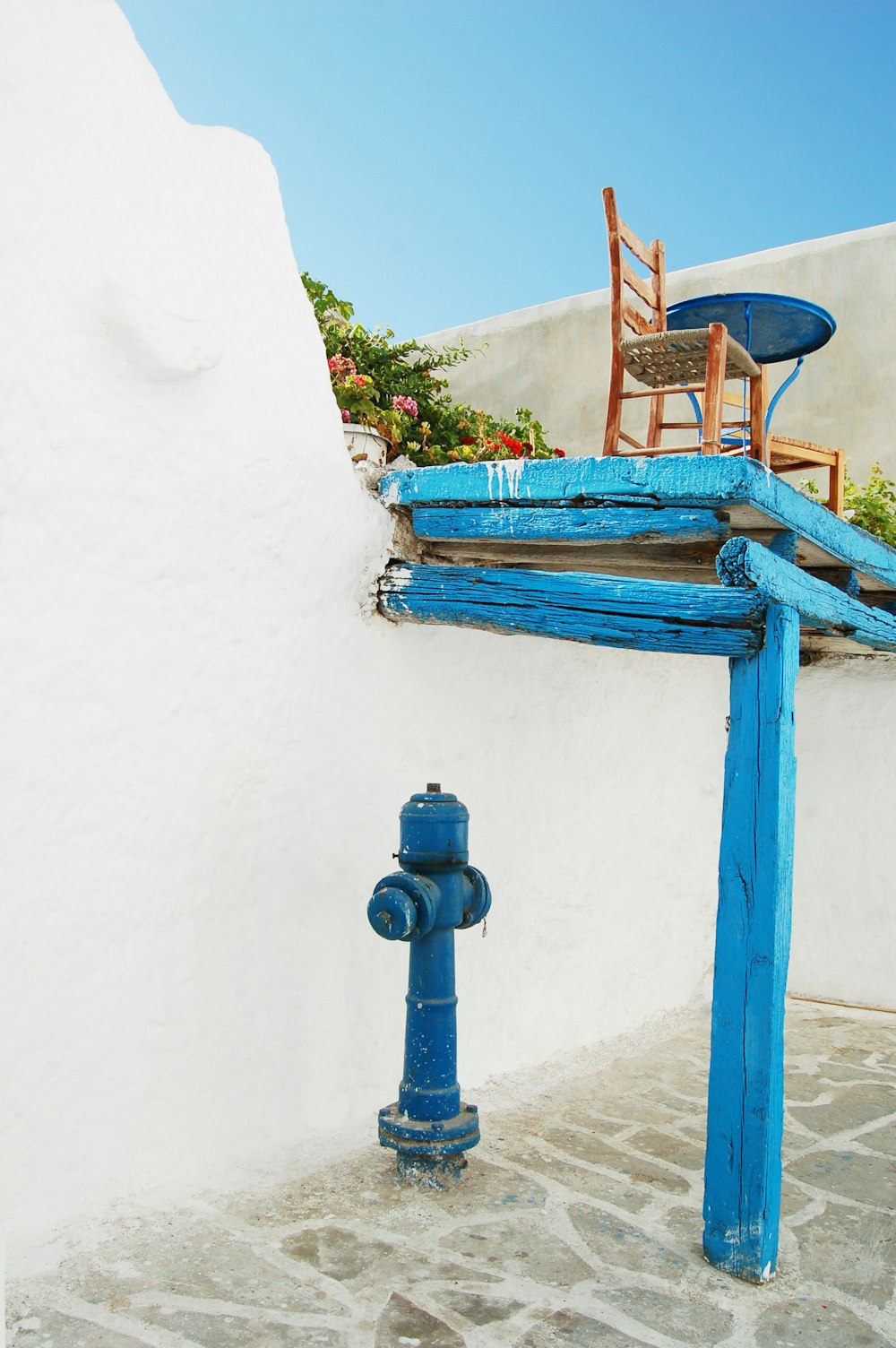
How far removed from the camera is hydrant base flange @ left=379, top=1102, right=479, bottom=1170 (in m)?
3.35

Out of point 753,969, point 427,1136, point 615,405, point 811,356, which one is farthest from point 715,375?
point 811,356

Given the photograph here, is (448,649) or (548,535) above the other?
(548,535)

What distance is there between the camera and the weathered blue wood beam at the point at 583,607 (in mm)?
3057

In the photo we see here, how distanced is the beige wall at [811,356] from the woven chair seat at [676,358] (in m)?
3.03

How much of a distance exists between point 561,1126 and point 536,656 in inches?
70.0

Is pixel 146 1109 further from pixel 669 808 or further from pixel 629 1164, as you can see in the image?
pixel 669 808

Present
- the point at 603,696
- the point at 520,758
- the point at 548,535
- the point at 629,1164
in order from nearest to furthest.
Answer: the point at 548,535 → the point at 629,1164 → the point at 520,758 → the point at 603,696

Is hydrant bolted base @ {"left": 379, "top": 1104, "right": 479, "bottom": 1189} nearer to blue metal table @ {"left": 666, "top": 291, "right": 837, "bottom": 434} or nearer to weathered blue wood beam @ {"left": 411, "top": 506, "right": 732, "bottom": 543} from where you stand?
weathered blue wood beam @ {"left": 411, "top": 506, "right": 732, "bottom": 543}

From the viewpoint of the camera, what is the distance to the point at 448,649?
13.5 feet

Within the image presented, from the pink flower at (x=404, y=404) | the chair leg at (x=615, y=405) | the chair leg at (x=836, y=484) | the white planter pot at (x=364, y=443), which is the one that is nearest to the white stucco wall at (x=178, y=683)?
the white planter pot at (x=364, y=443)

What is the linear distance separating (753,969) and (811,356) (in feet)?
17.6

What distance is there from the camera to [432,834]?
3.42 metres

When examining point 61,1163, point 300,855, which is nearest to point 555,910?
point 300,855

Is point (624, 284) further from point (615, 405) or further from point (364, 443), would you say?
point (364, 443)
